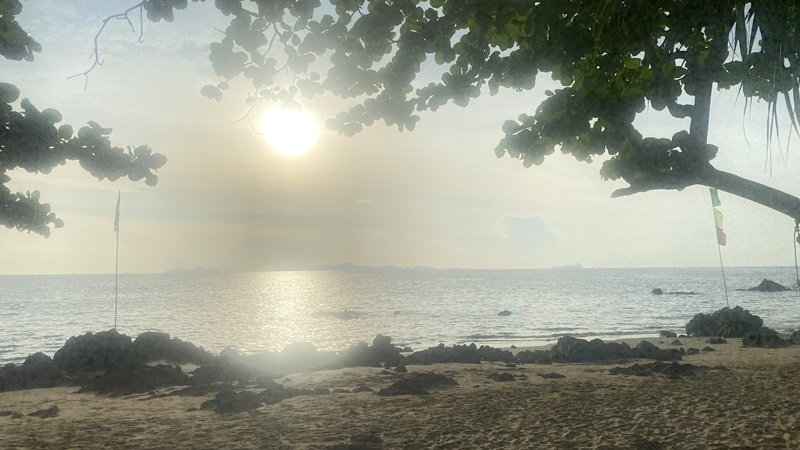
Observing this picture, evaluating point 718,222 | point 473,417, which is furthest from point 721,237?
point 473,417

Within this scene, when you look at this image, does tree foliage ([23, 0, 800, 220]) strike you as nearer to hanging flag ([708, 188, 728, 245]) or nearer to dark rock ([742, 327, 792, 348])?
dark rock ([742, 327, 792, 348])

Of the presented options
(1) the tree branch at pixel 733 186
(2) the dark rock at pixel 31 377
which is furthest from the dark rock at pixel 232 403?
(1) the tree branch at pixel 733 186

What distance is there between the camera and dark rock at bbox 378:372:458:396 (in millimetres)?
12562

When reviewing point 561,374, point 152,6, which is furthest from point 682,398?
point 152,6

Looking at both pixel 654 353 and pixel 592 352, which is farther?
pixel 654 353

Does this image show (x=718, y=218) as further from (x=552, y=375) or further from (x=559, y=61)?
(x=559, y=61)

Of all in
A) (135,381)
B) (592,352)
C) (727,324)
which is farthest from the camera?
(727,324)

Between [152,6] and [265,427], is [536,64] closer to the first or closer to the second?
[152,6]

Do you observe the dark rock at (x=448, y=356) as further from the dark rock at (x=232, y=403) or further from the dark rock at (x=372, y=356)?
the dark rock at (x=232, y=403)

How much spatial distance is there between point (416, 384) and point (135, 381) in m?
7.64

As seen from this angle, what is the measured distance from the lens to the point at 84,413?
11.8m

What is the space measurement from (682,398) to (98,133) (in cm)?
1169

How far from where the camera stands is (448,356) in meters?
18.5

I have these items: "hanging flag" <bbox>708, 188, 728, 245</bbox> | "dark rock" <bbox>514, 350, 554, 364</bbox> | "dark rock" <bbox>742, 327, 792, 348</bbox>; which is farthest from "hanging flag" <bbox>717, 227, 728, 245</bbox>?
"dark rock" <bbox>514, 350, 554, 364</bbox>
